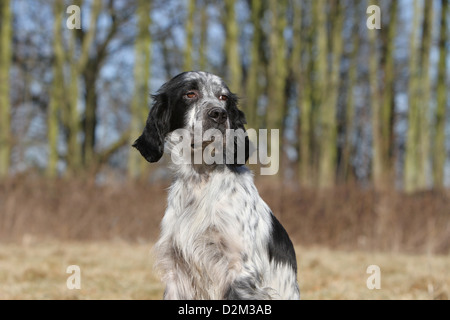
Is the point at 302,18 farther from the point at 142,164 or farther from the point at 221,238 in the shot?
the point at 221,238

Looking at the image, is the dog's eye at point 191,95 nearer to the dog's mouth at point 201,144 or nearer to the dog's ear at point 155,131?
the dog's ear at point 155,131

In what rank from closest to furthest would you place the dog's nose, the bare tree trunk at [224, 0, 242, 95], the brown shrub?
the dog's nose → the brown shrub → the bare tree trunk at [224, 0, 242, 95]

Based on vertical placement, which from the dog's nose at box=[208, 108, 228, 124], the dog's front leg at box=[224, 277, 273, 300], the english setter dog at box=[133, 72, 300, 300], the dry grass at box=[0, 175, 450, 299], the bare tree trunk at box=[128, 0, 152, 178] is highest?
the bare tree trunk at box=[128, 0, 152, 178]

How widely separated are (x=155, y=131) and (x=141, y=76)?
10.8 m

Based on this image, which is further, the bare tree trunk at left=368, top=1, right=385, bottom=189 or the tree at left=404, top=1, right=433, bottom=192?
the tree at left=404, top=1, right=433, bottom=192

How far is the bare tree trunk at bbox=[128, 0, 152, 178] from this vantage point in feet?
48.1

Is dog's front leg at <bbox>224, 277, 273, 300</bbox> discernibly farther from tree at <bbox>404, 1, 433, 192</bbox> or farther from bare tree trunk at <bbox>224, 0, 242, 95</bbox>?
bare tree trunk at <bbox>224, 0, 242, 95</bbox>

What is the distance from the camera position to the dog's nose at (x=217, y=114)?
4.06m

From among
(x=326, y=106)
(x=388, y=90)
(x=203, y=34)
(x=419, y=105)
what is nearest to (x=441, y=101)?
(x=419, y=105)

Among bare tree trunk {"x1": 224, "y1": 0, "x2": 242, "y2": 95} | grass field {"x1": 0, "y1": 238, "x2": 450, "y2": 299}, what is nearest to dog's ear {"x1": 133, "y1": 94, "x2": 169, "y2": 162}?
grass field {"x1": 0, "y1": 238, "x2": 450, "y2": 299}

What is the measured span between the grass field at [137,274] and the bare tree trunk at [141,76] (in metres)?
4.26

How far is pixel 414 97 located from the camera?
45.2 ft

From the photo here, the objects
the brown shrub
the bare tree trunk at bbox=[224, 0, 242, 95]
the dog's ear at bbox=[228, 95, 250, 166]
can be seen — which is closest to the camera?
the dog's ear at bbox=[228, 95, 250, 166]
